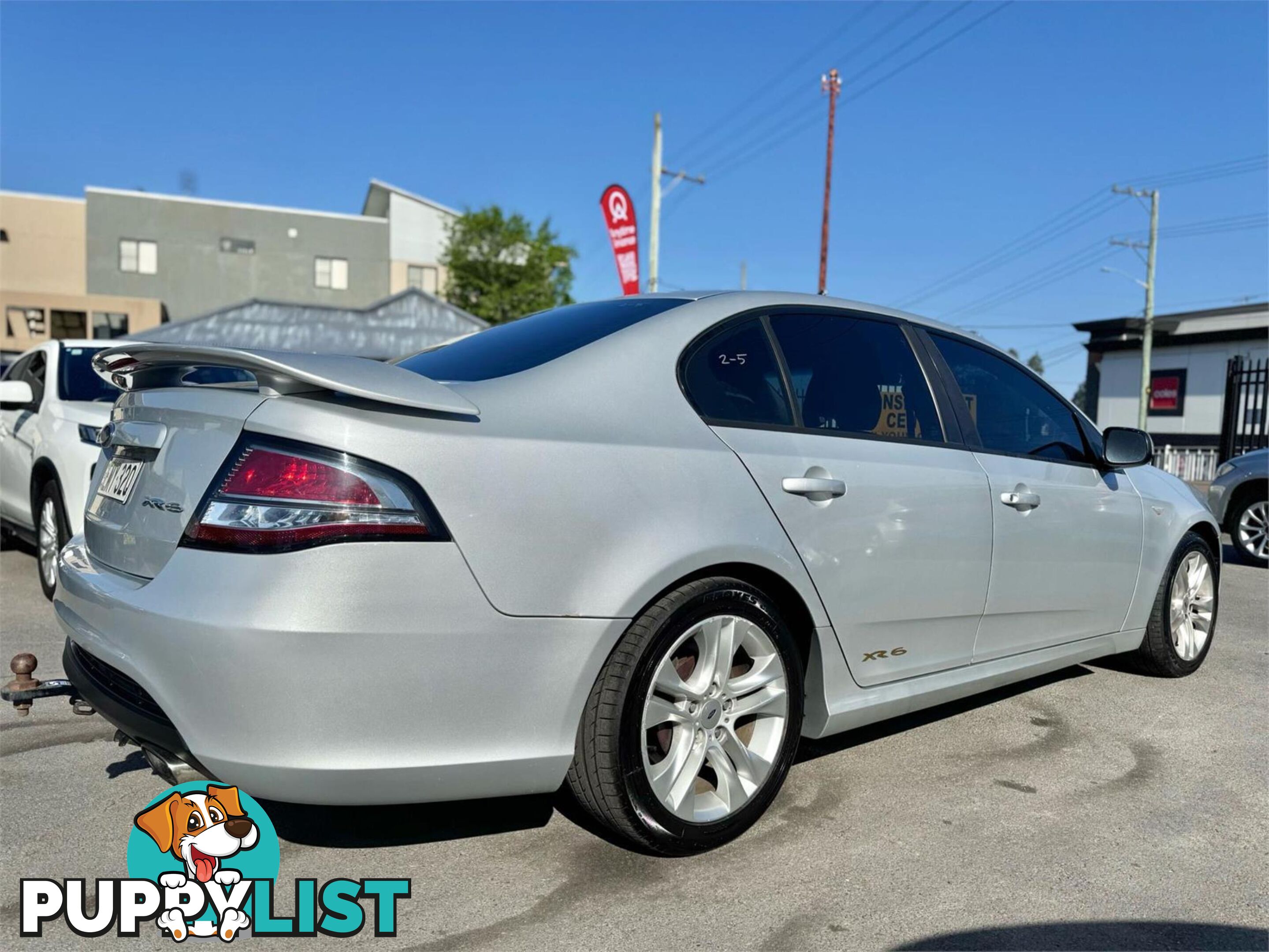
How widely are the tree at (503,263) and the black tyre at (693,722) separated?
37.7m

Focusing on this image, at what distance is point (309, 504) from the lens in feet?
7.35

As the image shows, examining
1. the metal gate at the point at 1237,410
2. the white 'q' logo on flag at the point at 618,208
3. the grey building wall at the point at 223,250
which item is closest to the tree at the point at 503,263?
the grey building wall at the point at 223,250

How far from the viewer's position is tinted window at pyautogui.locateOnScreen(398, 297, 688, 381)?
115 inches

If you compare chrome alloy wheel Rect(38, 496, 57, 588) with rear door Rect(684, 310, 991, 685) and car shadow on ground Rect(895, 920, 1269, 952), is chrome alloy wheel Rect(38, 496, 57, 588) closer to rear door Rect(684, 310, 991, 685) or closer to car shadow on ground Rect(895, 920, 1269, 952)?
rear door Rect(684, 310, 991, 685)

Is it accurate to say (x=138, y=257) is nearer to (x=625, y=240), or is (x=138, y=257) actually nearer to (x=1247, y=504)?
(x=625, y=240)

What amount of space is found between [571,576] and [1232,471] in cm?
949

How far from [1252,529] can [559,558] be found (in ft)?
30.7

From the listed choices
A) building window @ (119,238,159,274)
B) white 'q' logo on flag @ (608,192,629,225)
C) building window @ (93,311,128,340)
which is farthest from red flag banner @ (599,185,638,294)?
building window @ (119,238,159,274)

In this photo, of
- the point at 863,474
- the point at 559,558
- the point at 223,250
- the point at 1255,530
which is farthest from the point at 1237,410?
the point at 223,250

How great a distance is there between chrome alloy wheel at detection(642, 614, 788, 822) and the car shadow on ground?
64cm

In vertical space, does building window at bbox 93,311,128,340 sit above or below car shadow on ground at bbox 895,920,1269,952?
above

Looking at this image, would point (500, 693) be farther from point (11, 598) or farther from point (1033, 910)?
point (11, 598)

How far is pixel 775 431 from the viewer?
9.98 feet

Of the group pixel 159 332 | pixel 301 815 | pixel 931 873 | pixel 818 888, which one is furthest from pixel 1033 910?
pixel 159 332
